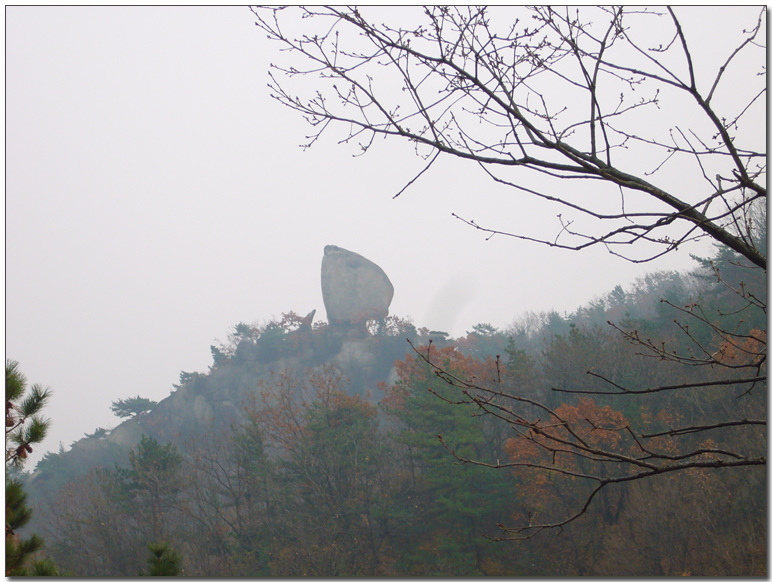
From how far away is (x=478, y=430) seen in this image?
14891mm

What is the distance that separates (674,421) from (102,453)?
2779 cm

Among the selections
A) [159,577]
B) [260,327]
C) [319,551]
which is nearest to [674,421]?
[319,551]

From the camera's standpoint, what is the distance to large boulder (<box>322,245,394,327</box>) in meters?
37.5

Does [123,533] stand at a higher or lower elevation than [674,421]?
lower

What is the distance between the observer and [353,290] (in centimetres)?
3797

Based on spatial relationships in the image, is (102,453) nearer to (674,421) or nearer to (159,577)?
(674,421)

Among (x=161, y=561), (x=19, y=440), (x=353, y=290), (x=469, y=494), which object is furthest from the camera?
(x=353, y=290)

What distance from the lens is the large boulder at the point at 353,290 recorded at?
37.5m

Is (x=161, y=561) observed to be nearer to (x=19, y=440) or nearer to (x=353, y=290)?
(x=19, y=440)

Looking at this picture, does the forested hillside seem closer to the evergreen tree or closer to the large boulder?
the evergreen tree

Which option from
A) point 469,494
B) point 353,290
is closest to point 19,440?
point 469,494

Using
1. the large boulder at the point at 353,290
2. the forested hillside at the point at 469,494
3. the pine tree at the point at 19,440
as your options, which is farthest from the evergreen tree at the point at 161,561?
the large boulder at the point at 353,290

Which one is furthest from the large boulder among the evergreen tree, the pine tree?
the pine tree

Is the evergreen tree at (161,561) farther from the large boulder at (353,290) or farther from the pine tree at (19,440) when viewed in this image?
the large boulder at (353,290)
